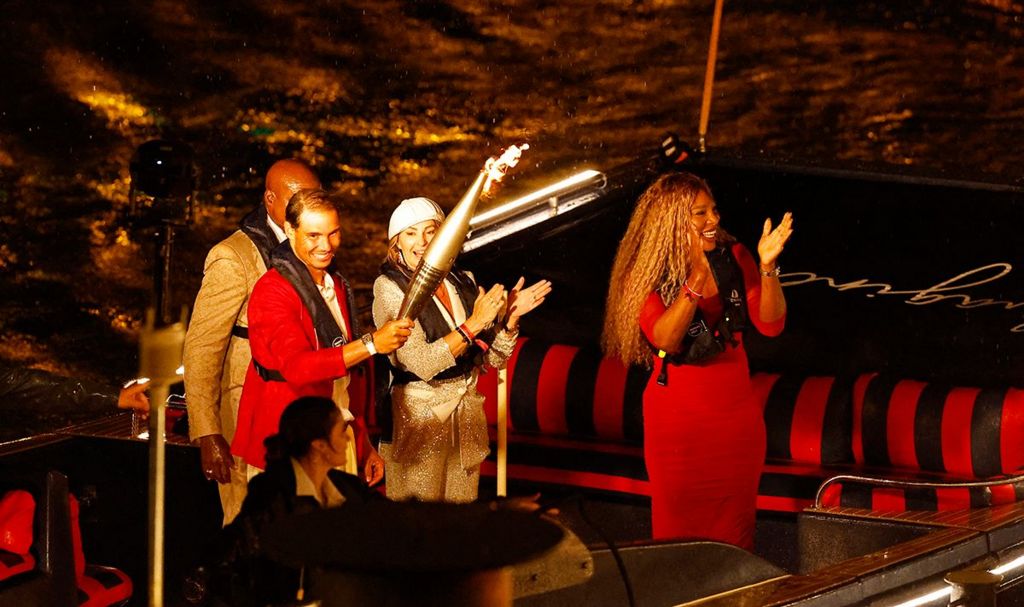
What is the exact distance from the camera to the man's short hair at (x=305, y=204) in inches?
152

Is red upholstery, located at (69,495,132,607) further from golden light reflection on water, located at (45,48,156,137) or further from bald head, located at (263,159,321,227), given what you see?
golden light reflection on water, located at (45,48,156,137)

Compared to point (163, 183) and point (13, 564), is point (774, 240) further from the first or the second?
point (13, 564)

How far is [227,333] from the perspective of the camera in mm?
4082

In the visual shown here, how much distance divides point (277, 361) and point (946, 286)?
2782mm

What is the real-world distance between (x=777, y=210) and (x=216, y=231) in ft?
21.8

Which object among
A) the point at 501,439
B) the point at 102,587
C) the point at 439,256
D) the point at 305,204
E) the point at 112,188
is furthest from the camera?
the point at 112,188

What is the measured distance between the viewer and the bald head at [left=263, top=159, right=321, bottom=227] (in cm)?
412

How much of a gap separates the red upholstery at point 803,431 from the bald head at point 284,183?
1.77 meters

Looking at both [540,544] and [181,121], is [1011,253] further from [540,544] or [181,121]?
[181,121]

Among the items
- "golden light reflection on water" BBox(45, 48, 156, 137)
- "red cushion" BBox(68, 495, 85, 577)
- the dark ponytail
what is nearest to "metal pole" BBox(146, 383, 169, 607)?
the dark ponytail

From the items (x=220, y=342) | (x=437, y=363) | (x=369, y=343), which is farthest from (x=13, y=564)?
(x=437, y=363)

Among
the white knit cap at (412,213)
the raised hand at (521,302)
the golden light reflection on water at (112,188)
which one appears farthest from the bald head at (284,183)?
the golden light reflection on water at (112,188)

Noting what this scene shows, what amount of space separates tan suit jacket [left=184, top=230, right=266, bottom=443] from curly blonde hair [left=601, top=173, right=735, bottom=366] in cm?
101

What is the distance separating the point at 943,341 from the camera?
573 centimetres
